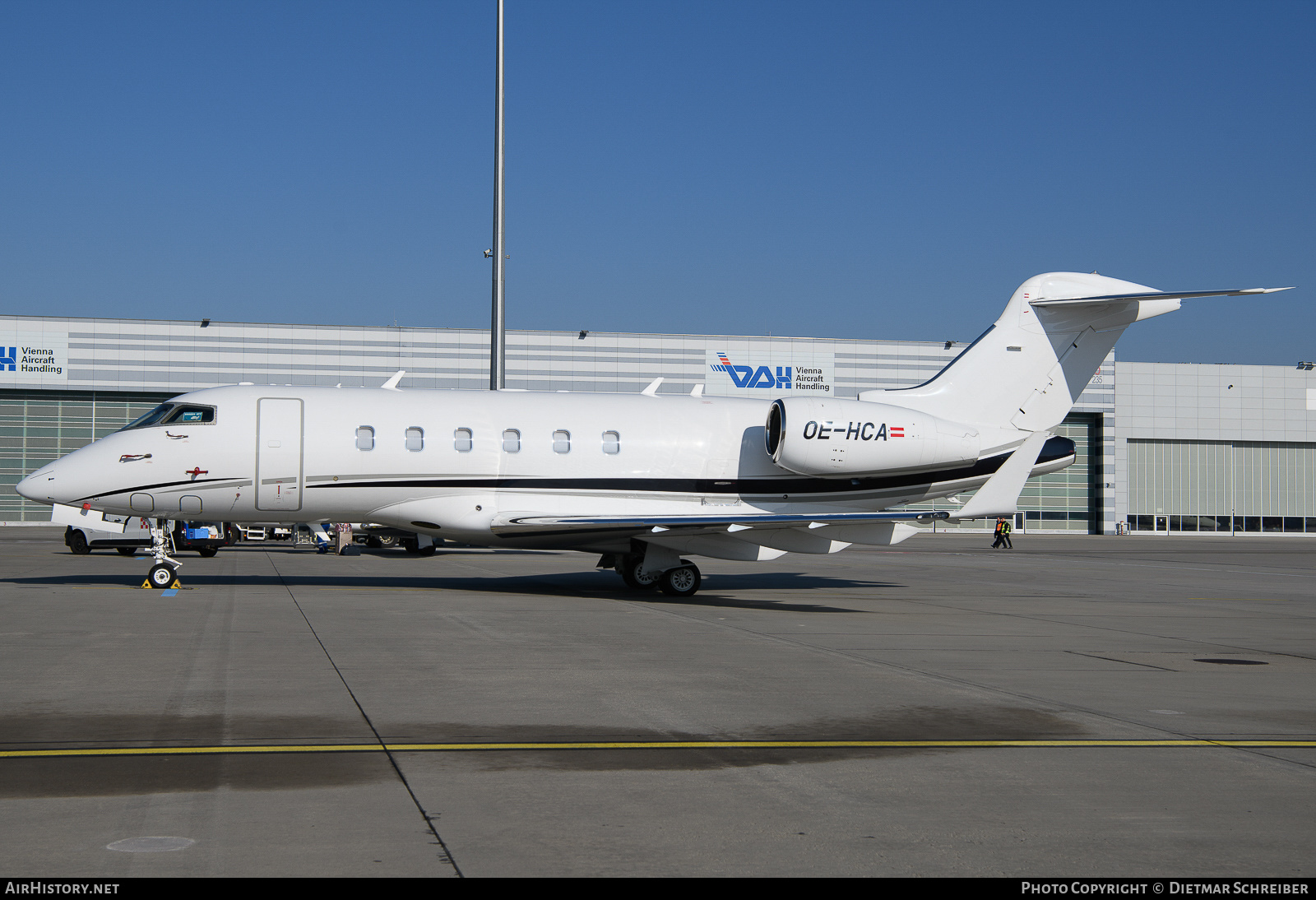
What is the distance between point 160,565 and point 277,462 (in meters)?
2.67

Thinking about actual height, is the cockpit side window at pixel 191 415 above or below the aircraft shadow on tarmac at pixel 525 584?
above

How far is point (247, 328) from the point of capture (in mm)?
63594

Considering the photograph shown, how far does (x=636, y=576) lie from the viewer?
69.1 feet

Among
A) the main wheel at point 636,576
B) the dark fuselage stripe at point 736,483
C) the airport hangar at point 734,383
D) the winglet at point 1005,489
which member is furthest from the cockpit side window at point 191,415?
the airport hangar at point 734,383

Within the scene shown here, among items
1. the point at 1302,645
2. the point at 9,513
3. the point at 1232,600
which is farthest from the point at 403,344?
the point at 1302,645

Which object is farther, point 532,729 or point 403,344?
point 403,344

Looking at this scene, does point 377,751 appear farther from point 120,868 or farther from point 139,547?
point 139,547

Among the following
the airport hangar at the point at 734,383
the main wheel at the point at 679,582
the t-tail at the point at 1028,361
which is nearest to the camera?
the main wheel at the point at 679,582

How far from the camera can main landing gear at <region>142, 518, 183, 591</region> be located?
1897 centimetres

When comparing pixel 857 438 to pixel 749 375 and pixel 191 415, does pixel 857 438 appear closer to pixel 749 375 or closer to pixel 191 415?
pixel 191 415

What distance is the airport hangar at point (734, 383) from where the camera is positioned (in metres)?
62.4

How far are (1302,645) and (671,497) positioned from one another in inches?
417

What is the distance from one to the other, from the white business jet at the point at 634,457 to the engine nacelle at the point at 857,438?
4 cm

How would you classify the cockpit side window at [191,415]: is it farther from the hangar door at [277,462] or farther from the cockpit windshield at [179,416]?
the hangar door at [277,462]
